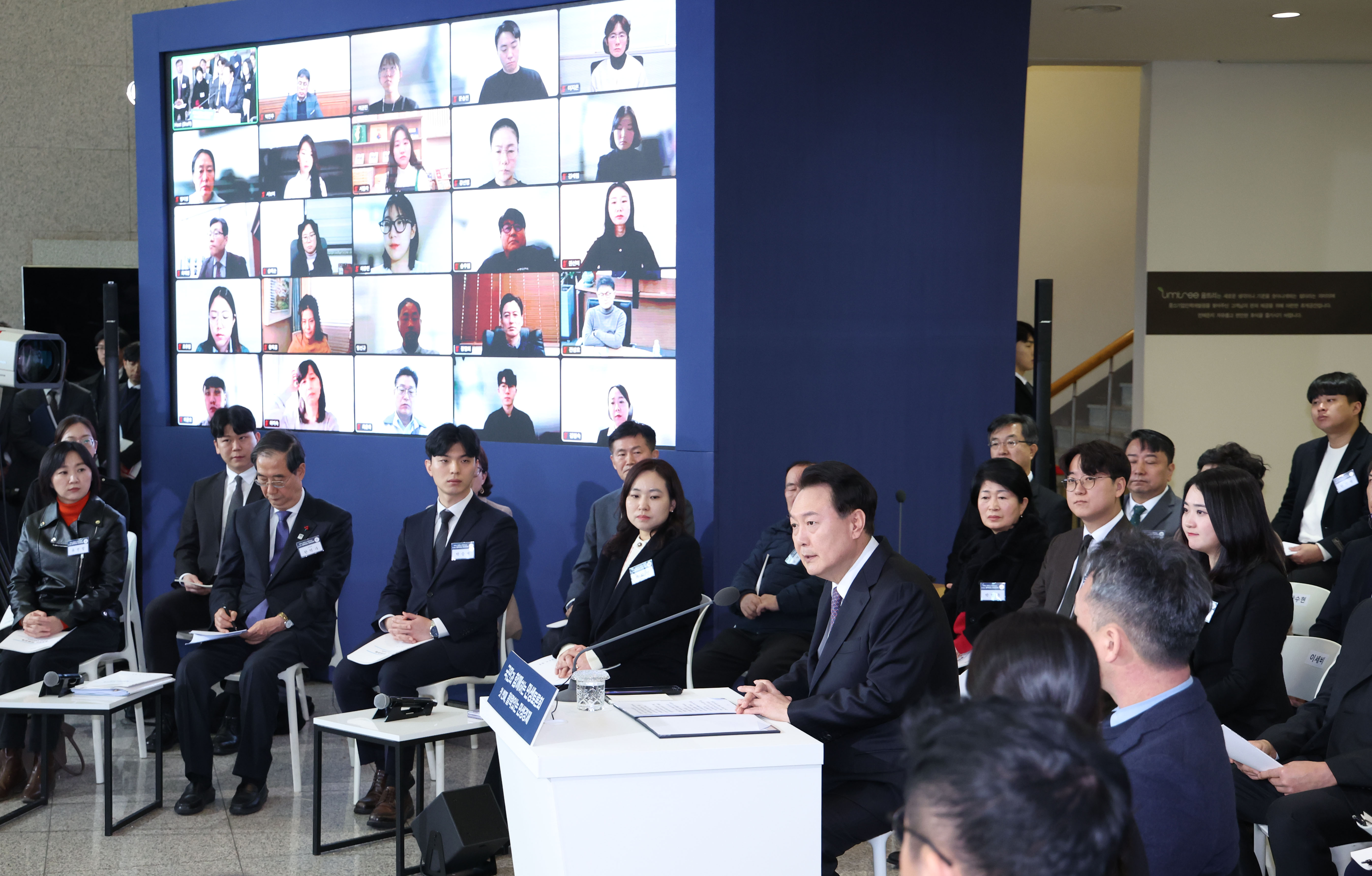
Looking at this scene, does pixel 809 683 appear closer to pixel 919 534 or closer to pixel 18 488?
pixel 919 534

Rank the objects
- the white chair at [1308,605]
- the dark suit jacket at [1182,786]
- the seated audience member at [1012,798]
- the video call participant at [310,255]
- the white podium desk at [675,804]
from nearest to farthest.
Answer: the seated audience member at [1012,798] → the dark suit jacket at [1182,786] → the white podium desk at [675,804] → the white chair at [1308,605] → the video call participant at [310,255]

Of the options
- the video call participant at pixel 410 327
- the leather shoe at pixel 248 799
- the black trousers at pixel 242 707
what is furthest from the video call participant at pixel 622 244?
Result: the leather shoe at pixel 248 799

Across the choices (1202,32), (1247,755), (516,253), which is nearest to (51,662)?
(516,253)

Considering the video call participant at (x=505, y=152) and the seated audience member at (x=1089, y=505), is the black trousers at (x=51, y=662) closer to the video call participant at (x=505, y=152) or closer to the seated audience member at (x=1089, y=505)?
the video call participant at (x=505, y=152)

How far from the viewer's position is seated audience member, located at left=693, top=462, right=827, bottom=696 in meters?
4.81

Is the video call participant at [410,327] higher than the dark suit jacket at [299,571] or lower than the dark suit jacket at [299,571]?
higher

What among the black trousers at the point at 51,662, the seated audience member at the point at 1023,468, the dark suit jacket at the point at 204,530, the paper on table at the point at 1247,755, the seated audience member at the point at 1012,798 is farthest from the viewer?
the dark suit jacket at the point at 204,530

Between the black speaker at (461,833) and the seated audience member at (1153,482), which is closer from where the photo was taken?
the black speaker at (461,833)

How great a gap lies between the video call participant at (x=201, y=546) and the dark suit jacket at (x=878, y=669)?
3.21 meters

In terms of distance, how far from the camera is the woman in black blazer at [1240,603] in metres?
3.32

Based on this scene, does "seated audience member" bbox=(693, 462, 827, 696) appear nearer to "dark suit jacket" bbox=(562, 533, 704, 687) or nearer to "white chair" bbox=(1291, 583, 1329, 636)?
"dark suit jacket" bbox=(562, 533, 704, 687)

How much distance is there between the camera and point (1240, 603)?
3.36 m

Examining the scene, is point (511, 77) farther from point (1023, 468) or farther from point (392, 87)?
point (1023, 468)

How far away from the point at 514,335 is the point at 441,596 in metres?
1.47
